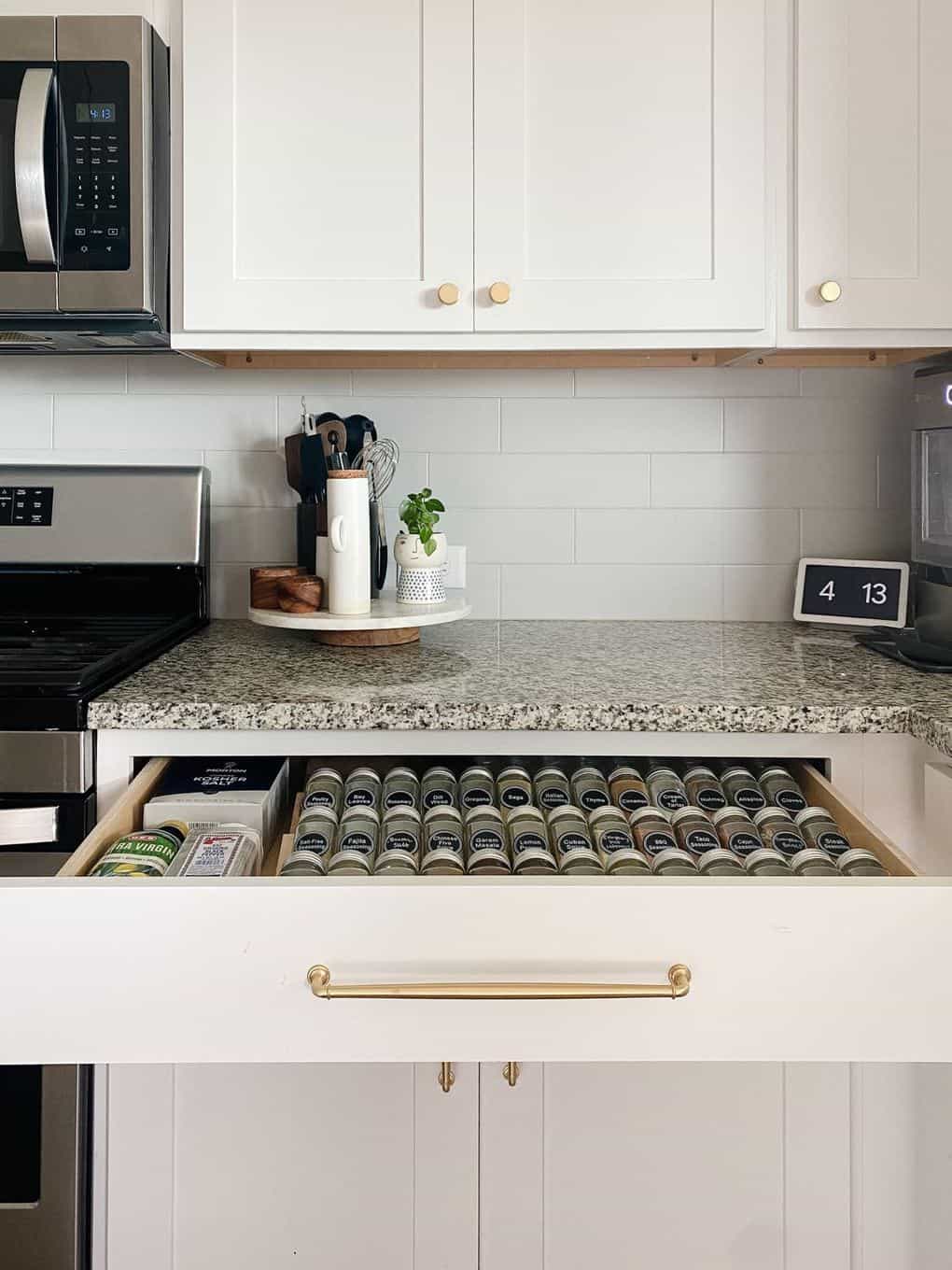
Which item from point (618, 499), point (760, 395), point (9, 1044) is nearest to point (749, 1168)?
point (9, 1044)

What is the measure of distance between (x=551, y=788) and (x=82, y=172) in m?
1.07

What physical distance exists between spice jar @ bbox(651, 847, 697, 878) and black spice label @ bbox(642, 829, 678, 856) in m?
0.06

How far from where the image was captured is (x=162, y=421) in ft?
6.35

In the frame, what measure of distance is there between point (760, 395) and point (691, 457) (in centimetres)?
16

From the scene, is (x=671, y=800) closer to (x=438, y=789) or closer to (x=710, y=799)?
(x=710, y=799)

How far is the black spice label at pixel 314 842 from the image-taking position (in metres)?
1.18

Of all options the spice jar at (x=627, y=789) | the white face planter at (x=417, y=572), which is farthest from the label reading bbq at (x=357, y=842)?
the white face planter at (x=417, y=572)

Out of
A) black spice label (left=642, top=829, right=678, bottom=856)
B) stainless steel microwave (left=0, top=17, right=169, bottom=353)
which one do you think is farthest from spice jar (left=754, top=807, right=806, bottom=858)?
stainless steel microwave (left=0, top=17, right=169, bottom=353)

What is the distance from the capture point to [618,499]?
195cm

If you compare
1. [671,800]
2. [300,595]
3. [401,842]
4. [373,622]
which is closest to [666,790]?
[671,800]

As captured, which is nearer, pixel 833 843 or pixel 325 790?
pixel 833 843

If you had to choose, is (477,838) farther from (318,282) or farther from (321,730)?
(318,282)

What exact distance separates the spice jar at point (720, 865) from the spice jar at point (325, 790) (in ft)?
1.47

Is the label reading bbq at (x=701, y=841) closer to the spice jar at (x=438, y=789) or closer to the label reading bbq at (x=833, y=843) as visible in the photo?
the label reading bbq at (x=833, y=843)
